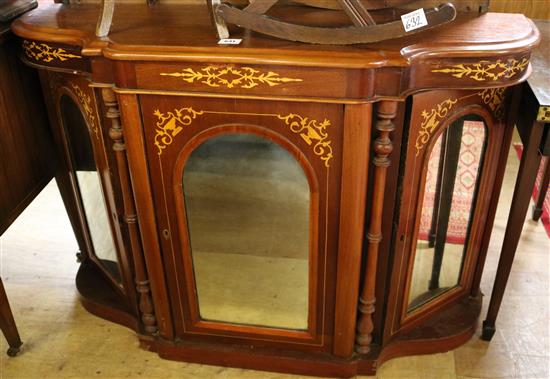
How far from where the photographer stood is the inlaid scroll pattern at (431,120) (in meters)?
1.15

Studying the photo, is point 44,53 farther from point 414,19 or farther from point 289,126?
point 414,19

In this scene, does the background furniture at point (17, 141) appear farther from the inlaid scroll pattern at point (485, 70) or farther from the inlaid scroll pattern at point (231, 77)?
the inlaid scroll pattern at point (485, 70)

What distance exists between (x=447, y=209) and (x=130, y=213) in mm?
721

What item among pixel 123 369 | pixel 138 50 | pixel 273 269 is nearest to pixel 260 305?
pixel 273 269

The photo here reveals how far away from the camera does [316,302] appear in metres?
1.34

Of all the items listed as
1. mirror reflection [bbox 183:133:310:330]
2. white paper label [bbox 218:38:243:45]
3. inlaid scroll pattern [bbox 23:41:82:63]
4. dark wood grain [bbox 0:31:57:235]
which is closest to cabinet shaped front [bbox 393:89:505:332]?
mirror reflection [bbox 183:133:310:330]

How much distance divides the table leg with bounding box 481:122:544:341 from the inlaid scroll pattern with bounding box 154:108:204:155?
0.68m

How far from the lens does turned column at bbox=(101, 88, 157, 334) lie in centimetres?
116

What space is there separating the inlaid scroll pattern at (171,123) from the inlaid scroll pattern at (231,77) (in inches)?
3.1

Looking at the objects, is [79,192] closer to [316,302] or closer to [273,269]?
[273,269]

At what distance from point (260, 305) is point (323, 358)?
0.20 meters

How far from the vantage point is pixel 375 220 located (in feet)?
3.97

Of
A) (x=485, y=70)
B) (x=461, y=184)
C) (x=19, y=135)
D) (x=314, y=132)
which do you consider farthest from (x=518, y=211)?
(x=19, y=135)

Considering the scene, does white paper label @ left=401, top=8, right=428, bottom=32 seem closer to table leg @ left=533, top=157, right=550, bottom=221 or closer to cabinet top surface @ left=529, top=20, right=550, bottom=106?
cabinet top surface @ left=529, top=20, right=550, bottom=106
